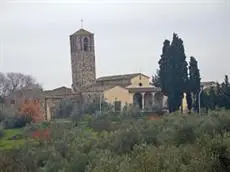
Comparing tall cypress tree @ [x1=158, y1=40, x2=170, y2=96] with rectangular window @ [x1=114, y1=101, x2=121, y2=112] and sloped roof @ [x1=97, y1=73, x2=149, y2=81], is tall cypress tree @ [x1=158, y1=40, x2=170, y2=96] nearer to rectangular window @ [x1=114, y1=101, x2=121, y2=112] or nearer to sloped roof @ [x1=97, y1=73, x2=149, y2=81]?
rectangular window @ [x1=114, y1=101, x2=121, y2=112]

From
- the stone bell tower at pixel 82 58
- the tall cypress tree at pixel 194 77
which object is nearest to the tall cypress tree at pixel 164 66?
the tall cypress tree at pixel 194 77

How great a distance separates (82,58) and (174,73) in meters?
16.1

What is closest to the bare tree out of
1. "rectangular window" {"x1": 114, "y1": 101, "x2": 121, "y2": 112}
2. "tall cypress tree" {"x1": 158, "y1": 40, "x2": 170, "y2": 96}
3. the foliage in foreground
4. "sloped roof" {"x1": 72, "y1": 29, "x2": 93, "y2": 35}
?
"sloped roof" {"x1": 72, "y1": 29, "x2": 93, "y2": 35}

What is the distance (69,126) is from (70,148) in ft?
32.3

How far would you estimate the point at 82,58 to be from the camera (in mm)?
46469

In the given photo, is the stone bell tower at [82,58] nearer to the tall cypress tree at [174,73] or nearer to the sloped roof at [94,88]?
the sloped roof at [94,88]

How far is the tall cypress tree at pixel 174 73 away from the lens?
3203 centimetres

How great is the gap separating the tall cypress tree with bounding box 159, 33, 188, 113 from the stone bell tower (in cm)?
1452

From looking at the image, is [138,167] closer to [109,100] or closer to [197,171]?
[197,171]

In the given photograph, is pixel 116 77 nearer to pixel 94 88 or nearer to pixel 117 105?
pixel 94 88

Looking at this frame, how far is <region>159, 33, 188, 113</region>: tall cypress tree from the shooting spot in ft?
105

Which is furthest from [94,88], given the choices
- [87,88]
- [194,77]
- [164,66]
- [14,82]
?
[14,82]

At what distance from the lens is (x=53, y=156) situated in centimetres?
1739

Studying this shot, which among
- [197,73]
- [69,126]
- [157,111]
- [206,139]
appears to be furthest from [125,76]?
[206,139]
